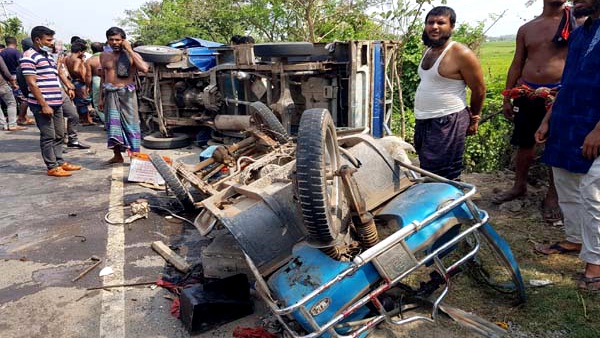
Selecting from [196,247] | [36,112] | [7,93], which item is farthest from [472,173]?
[7,93]

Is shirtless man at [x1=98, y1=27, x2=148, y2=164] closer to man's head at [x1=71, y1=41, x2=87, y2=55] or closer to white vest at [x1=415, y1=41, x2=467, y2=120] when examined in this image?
white vest at [x1=415, y1=41, x2=467, y2=120]

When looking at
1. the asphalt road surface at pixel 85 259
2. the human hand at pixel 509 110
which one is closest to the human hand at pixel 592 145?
the asphalt road surface at pixel 85 259

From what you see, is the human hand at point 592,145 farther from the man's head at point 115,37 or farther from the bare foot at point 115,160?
the bare foot at point 115,160

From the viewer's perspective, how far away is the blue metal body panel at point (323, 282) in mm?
2256

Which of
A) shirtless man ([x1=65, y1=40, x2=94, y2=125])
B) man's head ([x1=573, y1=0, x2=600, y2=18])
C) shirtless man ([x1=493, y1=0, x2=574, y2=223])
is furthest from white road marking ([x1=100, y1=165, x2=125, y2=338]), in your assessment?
shirtless man ([x1=65, y1=40, x2=94, y2=125])

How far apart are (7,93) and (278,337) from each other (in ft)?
34.5

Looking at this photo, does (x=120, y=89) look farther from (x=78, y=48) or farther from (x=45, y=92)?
(x=78, y=48)

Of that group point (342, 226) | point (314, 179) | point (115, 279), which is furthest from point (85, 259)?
point (314, 179)

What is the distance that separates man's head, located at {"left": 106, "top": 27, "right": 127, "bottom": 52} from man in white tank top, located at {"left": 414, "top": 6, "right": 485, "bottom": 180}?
14.8 ft

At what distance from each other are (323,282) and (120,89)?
5.28 metres

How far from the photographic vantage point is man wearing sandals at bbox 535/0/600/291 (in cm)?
275

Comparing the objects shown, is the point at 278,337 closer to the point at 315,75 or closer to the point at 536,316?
the point at 536,316

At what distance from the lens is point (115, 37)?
20.3ft

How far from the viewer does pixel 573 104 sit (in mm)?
2992
